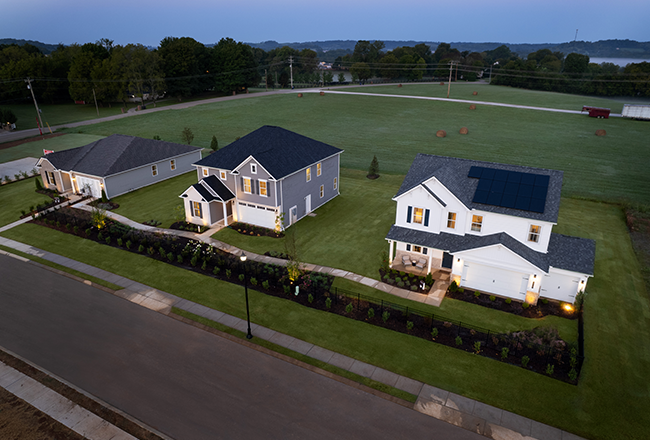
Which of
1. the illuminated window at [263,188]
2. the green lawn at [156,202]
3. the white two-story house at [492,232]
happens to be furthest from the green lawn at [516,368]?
the illuminated window at [263,188]

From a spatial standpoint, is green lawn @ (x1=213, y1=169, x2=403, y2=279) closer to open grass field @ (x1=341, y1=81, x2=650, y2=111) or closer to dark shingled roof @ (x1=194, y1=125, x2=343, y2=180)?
dark shingled roof @ (x1=194, y1=125, x2=343, y2=180)

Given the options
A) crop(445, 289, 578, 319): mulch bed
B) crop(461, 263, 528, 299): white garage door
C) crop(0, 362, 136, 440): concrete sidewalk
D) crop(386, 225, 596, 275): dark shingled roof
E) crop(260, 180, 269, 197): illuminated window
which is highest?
crop(260, 180, 269, 197): illuminated window

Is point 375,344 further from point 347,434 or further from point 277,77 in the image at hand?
point 277,77

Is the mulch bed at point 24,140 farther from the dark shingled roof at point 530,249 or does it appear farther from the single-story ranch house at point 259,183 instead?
the dark shingled roof at point 530,249

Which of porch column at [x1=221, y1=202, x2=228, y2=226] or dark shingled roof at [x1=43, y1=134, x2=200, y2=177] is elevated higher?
dark shingled roof at [x1=43, y1=134, x2=200, y2=177]

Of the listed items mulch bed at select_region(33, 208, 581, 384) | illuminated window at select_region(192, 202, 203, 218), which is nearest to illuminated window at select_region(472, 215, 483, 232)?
mulch bed at select_region(33, 208, 581, 384)

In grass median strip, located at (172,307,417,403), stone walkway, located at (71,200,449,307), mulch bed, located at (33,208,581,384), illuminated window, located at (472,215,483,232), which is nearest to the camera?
grass median strip, located at (172,307,417,403)
